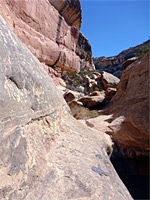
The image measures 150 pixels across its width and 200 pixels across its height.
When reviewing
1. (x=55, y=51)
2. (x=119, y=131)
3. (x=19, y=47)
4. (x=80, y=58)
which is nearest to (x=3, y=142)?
(x=19, y=47)

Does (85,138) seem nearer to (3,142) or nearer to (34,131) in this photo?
(34,131)

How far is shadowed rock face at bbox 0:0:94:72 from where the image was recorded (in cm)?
1132

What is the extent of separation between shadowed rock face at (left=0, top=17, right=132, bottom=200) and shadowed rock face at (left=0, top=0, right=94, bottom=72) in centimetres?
1162

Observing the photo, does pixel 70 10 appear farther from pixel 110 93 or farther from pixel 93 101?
pixel 93 101

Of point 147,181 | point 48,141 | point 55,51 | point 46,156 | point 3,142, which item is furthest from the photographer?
point 55,51

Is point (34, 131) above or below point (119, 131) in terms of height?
above

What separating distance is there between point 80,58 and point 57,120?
827 inches

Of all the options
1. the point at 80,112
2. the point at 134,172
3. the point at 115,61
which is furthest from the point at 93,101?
the point at 115,61

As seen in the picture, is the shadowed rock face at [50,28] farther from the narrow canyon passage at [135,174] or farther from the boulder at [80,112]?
the narrow canyon passage at [135,174]

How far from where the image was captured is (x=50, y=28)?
48.2 ft

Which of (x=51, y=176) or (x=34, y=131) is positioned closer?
(x=51, y=176)

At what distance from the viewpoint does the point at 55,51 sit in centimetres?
1534

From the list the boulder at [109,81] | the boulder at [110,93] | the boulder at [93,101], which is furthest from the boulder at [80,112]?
the boulder at [109,81]

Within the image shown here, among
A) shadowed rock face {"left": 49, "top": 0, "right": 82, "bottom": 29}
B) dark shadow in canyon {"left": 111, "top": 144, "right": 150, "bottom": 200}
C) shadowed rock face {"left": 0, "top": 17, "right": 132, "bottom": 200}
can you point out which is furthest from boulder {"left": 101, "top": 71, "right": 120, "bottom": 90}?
shadowed rock face {"left": 0, "top": 17, "right": 132, "bottom": 200}
